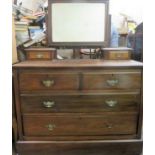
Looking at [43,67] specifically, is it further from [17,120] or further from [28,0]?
[28,0]

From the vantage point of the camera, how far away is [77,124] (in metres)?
1.50

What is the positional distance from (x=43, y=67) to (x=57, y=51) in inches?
20.7

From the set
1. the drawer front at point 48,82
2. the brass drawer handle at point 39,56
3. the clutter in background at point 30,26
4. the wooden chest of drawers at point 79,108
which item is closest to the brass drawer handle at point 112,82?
the wooden chest of drawers at point 79,108

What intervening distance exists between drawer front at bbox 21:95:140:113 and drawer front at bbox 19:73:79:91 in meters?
0.08

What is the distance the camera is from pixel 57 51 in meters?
1.88

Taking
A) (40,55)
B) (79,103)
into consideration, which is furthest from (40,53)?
(79,103)

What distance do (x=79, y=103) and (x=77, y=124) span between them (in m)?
0.18

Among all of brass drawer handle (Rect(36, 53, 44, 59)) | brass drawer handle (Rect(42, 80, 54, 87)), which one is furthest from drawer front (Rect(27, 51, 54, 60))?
brass drawer handle (Rect(42, 80, 54, 87))

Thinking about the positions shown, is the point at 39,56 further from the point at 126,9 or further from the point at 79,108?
the point at 126,9

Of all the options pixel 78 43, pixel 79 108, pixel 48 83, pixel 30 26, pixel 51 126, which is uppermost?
pixel 30 26
